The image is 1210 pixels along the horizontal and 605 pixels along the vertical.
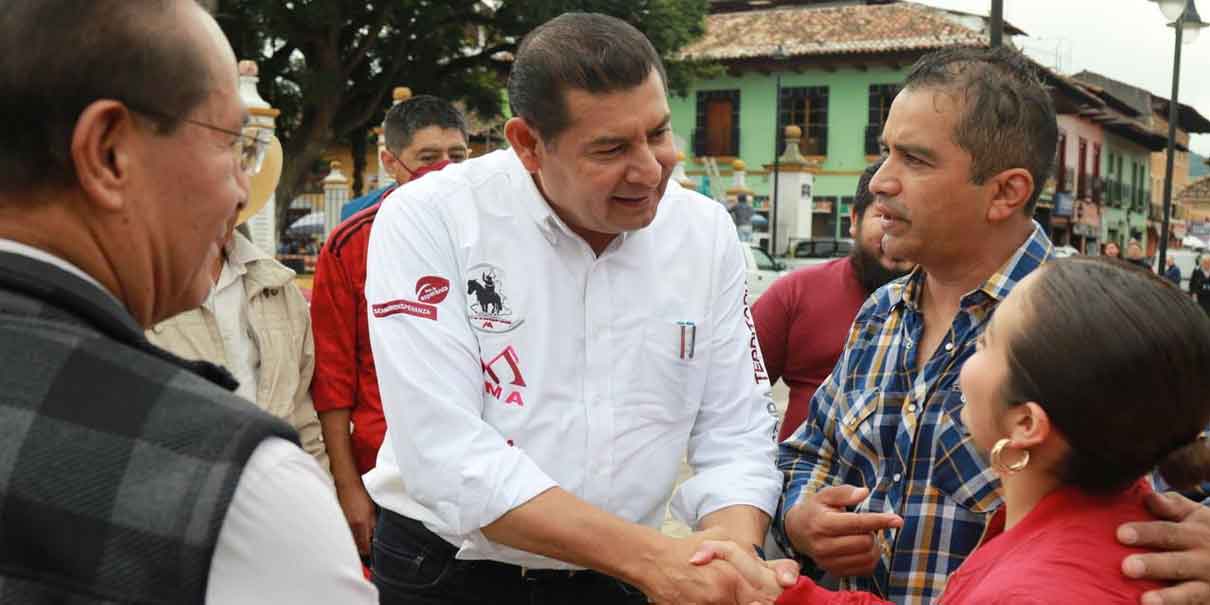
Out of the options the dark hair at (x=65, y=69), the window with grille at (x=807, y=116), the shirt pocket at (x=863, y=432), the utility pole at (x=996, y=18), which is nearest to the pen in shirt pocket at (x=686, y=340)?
the shirt pocket at (x=863, y=432)

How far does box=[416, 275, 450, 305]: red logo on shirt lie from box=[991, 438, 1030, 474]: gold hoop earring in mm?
1100

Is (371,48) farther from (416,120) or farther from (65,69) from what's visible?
(65,69)

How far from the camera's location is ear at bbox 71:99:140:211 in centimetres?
115

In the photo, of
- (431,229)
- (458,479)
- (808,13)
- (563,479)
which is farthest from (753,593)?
(808,13)

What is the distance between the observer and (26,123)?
3.74 feet

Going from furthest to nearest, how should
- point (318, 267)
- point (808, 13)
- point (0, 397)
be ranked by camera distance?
point (808, 13)
point (318, 267)
point (0, 397)

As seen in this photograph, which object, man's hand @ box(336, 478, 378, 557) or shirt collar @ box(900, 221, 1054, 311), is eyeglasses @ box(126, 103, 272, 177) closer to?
shirt collar @ box(900, 221, 1054, 311)

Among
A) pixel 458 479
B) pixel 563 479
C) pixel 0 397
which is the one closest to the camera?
pixel 0 397

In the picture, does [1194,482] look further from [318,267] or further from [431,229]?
[318,267]

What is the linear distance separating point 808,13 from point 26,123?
41.2 metres

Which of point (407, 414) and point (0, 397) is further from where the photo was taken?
point (407, 414)

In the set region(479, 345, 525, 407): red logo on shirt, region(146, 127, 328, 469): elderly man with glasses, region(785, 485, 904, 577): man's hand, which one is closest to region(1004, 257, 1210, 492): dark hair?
region(785, 485, 904, 577): man's hand

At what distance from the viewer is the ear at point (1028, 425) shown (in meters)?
1.72

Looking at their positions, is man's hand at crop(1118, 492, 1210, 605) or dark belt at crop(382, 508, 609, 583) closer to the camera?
man's hand at crop(1118, 492, 1210, 605)
